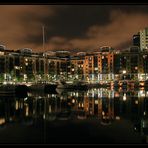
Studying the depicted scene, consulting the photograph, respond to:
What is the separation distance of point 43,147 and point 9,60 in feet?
401

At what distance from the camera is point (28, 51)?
146500 millimetres

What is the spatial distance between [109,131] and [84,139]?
281cm

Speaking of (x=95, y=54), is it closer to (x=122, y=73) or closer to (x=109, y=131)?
(x=122, y=73)

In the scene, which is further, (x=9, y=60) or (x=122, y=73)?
(x=122, y=73)

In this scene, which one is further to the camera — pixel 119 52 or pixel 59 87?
pixel 119 52

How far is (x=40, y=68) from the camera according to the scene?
144125 mm

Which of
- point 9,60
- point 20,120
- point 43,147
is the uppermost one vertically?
point 9,60

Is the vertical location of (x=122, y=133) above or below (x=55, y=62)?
below

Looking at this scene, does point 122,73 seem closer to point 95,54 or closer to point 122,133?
point 95,54

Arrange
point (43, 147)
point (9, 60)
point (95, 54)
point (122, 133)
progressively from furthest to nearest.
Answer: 1. point (95, 54)
2. point (9, 60)
3. point (122, 133)
4. point (43, 147)

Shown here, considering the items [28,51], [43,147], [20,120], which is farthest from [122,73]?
[43,147]

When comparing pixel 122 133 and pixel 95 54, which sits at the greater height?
pixel 95 54

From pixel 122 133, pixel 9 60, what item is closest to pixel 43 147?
pixel 122 133

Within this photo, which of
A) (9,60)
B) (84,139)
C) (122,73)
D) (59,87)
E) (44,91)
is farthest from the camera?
(122,73)
